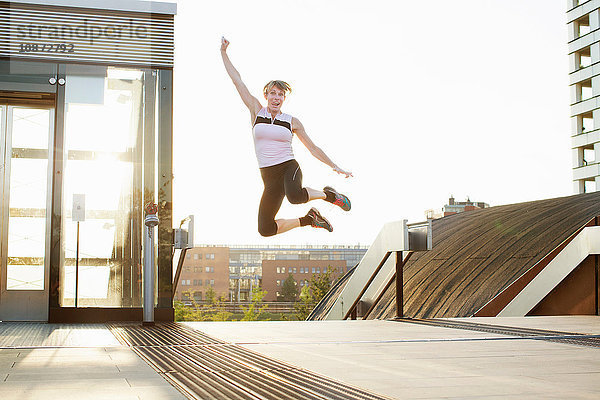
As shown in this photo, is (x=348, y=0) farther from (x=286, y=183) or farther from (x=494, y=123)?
(x=494, y=123)

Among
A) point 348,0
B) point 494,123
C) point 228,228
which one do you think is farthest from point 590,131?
point 348,0

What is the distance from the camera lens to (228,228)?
849 inches

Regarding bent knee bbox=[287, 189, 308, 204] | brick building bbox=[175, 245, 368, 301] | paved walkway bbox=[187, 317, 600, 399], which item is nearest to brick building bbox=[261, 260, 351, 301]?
brick building bbox=[175, 245, 368, 301]

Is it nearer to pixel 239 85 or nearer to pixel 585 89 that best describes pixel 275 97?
pixel 239 85

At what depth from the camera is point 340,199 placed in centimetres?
742

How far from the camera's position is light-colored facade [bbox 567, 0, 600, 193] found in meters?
43.8

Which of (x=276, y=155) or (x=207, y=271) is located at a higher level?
(x=276, y=155)

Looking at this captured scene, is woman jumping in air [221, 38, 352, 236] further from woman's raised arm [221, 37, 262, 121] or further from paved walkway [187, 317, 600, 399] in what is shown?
paved walkway [187, 317, 600, 399]

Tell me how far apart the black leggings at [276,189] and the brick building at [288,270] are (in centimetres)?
5263

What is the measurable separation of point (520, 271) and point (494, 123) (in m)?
27.2

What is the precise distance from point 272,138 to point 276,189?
57 centimetres

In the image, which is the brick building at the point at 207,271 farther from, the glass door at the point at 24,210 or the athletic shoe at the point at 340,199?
the glass door at the point at 24,210

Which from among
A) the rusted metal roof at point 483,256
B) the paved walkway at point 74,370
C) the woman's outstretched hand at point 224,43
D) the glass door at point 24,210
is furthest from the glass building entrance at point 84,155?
the rusted metal roof at point 483,256

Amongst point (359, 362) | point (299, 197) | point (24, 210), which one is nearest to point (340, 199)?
point (299, 197)
